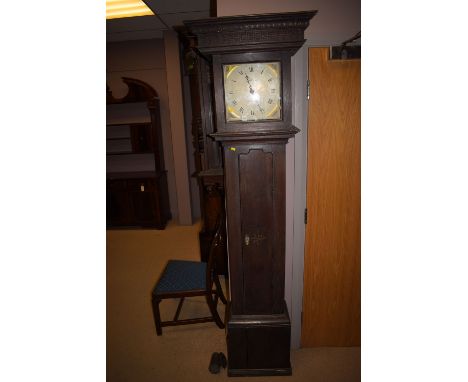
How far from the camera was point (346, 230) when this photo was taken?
188 centimetres

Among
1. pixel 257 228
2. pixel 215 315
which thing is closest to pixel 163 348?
pixel 215 315

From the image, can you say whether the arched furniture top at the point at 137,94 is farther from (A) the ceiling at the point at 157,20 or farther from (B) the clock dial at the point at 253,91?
(B) the clock dial at the point at 253,91

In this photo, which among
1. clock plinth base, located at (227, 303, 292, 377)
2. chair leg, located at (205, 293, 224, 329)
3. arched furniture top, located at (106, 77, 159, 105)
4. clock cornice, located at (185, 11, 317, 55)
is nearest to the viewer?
clock cornice, located at (185, 11, 317, 55)

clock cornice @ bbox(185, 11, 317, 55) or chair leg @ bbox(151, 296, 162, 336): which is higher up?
clock cornice @ bbox(185, 11, 317, 55)

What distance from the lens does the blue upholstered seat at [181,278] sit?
2133 mm

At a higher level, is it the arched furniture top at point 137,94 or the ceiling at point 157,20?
the ceiling at point 157,20

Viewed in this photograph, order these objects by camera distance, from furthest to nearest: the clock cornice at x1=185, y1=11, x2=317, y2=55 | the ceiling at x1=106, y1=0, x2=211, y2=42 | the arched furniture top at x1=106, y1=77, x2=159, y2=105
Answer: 1. the arched furniture top at x1=106, y1=77, x2=159, y2=105
2. the ceiling at x1=106, y1=0, x2=211, y2=42
3. the clock cornice at x1=185, y1=11, x2=317, y2=55

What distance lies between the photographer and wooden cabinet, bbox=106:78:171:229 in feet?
14.6

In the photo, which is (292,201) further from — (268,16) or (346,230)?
(268,16)

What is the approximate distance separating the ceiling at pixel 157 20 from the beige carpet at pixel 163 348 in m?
3.44

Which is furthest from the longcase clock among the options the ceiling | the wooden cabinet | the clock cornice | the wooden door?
the wooden cabinet

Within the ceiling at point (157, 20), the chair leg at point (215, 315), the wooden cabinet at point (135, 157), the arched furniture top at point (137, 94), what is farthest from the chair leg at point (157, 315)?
the arched furniture top at point (137, 94)

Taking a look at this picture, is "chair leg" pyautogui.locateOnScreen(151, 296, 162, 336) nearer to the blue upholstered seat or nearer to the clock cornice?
the blue upholstered seat

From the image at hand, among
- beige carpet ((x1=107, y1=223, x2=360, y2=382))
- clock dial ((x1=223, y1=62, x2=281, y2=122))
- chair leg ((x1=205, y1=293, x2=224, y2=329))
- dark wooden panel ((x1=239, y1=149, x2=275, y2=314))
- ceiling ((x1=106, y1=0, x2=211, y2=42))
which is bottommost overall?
beige carpet ((x1=107, y1=223, x2=360, y2=382))
